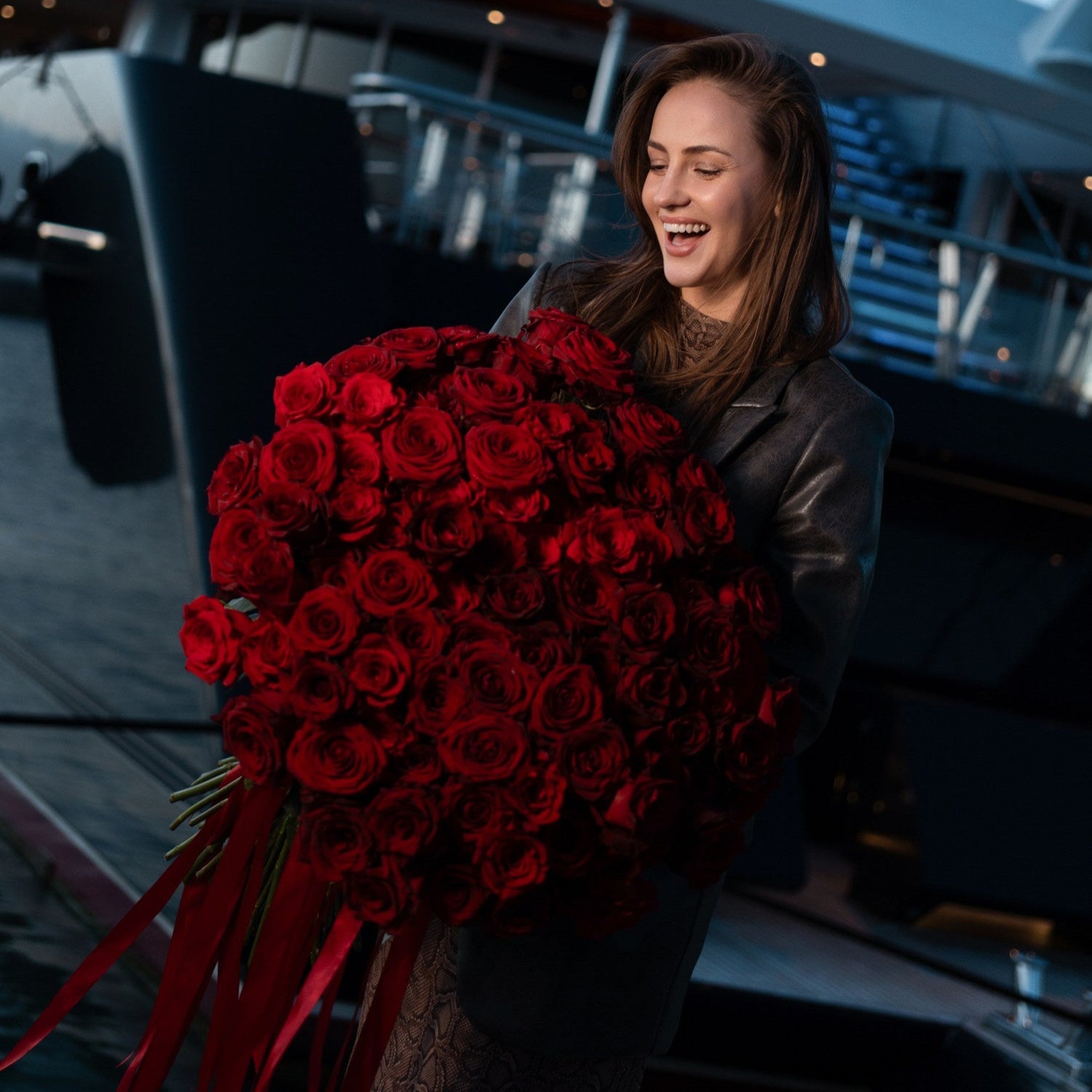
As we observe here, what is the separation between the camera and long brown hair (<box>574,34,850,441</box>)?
1644mm

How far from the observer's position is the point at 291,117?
4.99 meters

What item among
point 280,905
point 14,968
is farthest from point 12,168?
point 280,905

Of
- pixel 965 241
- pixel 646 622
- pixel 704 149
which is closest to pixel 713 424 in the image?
pixel 704 149

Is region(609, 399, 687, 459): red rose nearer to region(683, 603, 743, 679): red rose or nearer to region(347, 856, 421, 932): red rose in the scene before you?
region(683, 603, 743, 679): red rose

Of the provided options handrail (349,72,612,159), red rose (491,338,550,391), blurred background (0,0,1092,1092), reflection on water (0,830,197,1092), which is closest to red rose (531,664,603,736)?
red rose (491,338,550,391)

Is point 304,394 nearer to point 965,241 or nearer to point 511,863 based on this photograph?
point 511,863

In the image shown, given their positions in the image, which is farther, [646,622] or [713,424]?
[713,424]

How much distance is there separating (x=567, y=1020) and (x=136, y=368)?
406 cm

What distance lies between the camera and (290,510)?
129cm

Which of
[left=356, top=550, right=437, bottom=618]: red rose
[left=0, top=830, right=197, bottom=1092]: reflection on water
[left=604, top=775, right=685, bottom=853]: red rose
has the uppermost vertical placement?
[left=356, top=550, right=437, bottom=618]: red rose

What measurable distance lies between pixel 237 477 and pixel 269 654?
19cm

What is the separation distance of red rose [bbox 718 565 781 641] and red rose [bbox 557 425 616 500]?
0.16m

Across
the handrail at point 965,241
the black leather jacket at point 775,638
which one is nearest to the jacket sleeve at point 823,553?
the black leather jacket at point 775,638

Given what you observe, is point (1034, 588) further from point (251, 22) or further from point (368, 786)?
point (251, 22)
